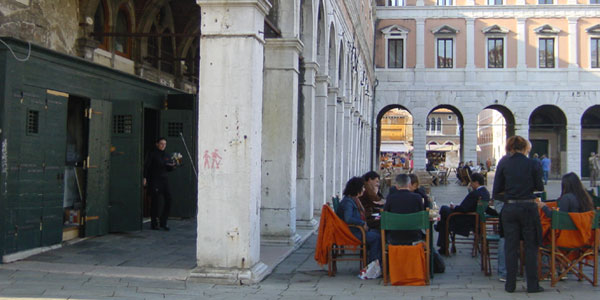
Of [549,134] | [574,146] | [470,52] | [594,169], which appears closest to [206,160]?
[594,169]

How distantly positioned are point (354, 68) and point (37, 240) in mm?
14147

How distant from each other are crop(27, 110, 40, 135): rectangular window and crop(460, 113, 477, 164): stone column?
29941 mm

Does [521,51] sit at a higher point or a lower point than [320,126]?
higher

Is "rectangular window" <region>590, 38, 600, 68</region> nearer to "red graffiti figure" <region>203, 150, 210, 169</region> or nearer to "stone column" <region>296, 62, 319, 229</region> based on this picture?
"stone column" <region>296, 62, 319, 229</region>

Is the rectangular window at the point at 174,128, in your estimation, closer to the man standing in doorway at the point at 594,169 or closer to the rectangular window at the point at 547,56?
the man standing in doorway at the point at 594,169

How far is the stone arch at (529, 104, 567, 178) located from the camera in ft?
119

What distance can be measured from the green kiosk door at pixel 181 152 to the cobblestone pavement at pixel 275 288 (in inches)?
188

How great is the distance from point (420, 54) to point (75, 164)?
95.1 feet

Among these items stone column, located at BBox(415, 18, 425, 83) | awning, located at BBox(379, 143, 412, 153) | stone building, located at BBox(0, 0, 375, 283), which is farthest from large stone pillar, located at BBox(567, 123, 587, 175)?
stone building, located at BBox(0, 0, 375, 283)

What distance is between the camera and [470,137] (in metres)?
35.0

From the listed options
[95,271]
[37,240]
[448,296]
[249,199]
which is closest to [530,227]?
[448,296]

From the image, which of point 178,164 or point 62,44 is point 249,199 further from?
point 178,164

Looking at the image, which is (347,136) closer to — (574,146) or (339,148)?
(339,148)

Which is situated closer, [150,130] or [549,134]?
[150,130]
